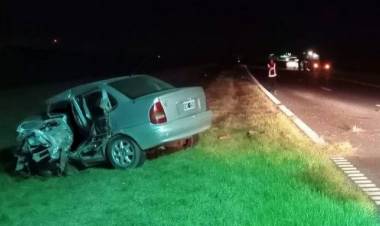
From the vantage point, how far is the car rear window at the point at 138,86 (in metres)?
11.1

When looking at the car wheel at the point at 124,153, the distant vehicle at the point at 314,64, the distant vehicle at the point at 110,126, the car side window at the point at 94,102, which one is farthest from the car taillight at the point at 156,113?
the distant vehicle at the point at 314,64

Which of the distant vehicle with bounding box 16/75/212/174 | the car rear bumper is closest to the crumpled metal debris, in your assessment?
the distant vehicle with bounding box 16/75/212/174

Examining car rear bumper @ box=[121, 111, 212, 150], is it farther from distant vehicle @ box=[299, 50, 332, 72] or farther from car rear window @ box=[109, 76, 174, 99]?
distant vehicle @ box=[299, 50, 332, 72]

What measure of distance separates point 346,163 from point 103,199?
3.79m

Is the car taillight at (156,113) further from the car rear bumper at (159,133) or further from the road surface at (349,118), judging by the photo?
A: the road surface at (349,118)

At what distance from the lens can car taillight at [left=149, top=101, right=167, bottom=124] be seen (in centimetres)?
1055

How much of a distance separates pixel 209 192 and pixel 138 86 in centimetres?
397

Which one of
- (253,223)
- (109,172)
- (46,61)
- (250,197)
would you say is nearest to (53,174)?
(109,172)

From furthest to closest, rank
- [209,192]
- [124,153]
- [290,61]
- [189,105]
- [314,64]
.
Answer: [290,61], [314,64], [189,105], [124,153], [209,192]

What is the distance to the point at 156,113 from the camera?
1055cm

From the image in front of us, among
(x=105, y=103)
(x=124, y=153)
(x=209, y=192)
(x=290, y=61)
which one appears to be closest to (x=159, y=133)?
(x=124, y=153)

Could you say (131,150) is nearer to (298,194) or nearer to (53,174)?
(53,174)

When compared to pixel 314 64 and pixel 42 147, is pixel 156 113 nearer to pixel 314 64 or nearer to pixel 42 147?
pixel 42 147

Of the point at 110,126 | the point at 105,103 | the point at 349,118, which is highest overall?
the point at 105,103
